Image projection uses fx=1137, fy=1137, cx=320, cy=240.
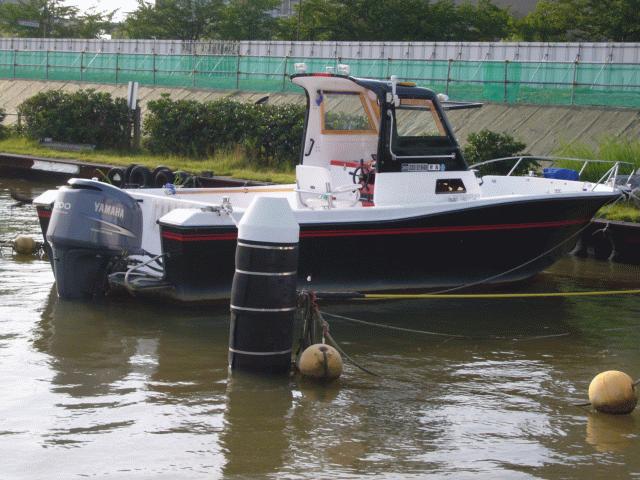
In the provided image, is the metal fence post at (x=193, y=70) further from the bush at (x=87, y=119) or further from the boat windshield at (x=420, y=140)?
the boat windshield at (x=420, y=140)

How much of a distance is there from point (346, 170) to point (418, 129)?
1.01 meters

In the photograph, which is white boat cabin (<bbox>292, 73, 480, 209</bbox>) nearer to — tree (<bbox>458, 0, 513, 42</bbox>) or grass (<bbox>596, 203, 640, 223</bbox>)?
grass (<bbox>596, 203, 640, 223</bbox>)

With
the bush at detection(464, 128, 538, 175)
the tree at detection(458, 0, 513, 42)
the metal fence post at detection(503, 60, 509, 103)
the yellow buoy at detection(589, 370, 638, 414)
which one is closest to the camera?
the yellow buoy at detection(589, 370, 638, 414)

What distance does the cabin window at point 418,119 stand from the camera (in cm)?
1289

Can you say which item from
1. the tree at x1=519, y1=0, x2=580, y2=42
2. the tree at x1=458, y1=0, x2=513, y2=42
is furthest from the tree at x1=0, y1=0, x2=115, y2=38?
the tree at x1=519, y1=0, x2=580, y2=42

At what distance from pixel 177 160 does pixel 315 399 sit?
55.9 ft

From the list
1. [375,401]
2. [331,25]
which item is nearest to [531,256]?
[375,401]

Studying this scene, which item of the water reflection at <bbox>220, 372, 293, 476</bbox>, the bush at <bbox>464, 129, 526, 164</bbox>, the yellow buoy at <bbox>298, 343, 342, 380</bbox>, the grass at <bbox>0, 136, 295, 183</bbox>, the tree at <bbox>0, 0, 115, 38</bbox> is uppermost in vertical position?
the tree at <bbox>0, 0, 115, 38</bbox>

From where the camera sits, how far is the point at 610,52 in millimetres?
28172

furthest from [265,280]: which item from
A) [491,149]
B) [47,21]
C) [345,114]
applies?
[47,21]

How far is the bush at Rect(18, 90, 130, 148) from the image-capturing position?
28.3 metres

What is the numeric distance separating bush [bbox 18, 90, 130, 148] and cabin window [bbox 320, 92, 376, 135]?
15467mm

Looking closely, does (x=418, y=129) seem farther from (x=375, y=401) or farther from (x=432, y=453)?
(x=432, y=453)

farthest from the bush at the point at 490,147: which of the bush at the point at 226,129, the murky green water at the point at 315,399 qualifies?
the murky green water at the point at 315,399
